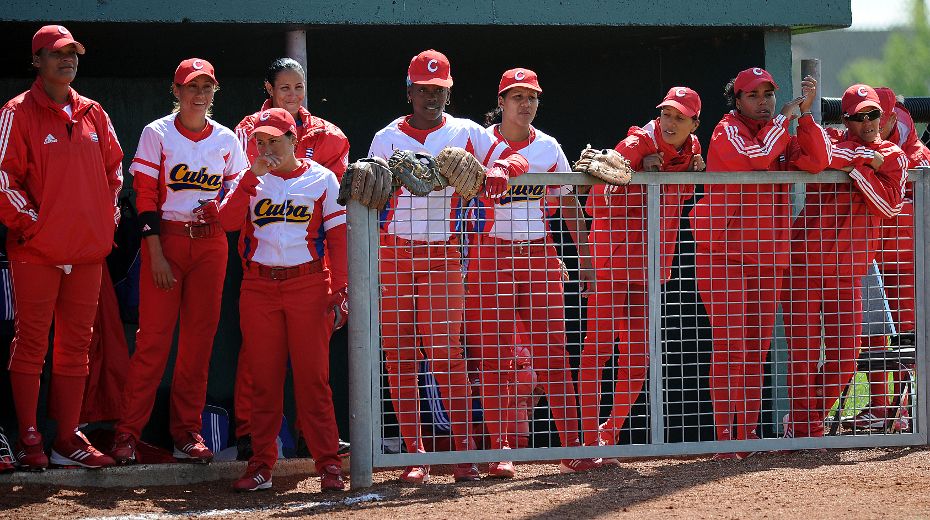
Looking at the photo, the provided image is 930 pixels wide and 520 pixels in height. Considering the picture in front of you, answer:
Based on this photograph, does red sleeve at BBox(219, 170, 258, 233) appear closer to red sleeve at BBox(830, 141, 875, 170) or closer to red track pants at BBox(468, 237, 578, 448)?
red track pants at BBox(468, 237, 578, 448)

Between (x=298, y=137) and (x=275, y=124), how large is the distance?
0.82 metres

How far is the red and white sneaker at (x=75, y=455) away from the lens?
5867 millimetres

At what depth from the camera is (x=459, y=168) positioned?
17.6 ft

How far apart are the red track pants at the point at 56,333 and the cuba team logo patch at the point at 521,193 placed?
2.03m

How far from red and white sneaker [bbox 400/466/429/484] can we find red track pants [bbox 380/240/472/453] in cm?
12

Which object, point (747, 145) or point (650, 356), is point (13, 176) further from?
point (747, 145)

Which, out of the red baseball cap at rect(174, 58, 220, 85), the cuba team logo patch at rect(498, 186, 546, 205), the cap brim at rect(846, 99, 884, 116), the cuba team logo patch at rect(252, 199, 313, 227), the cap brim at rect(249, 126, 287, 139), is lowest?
the cuba team logo patch at rect(252, 199, 313, 227)

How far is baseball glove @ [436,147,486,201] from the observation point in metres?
5.38

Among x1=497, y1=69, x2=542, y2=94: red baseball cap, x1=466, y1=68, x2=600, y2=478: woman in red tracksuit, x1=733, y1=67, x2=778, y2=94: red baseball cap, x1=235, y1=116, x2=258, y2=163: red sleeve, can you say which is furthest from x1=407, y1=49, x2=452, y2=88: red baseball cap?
x1=733, y1=67, x2=778, y2=94: red baseball cap

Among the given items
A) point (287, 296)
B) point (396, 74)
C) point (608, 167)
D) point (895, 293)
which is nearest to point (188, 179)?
point (287, 296)

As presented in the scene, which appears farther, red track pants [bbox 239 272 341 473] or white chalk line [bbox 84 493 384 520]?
red track pants [bbox 239 272 341 473]

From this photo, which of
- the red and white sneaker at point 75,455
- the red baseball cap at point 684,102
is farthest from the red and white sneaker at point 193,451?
the red baseball cap at point 684,102

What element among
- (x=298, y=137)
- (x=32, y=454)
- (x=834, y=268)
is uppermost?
(x=298, y=137)

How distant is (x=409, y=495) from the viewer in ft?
17.7
